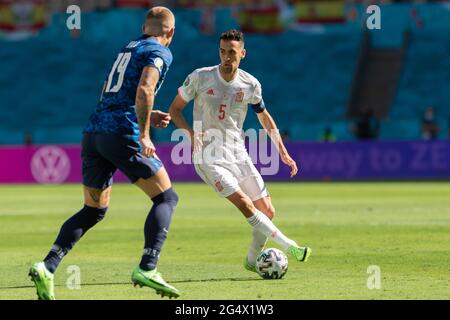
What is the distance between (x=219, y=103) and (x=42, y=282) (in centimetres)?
346

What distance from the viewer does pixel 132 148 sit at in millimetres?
9633

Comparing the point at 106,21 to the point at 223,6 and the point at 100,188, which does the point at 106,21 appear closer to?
the point at 223,6

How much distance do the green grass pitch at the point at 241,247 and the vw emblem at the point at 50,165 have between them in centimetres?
912

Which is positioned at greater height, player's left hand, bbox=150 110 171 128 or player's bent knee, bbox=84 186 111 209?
player's left hand, bbox=150 110 171 128

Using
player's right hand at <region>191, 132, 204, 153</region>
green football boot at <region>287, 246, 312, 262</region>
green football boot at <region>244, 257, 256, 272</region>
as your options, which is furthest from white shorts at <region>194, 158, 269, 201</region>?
green football boot at <region>287, 246, 312, 262</region>

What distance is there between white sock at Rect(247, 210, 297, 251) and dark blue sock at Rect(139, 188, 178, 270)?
6.03 feet

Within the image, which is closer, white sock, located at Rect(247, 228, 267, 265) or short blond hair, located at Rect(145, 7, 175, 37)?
short blond hair, located at Rect(145, 7, 175, 37)

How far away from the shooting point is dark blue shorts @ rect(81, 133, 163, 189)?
378 inches

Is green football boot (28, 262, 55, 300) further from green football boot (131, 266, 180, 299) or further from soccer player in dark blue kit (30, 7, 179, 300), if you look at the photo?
green football boot (131, 266, 180, 299)

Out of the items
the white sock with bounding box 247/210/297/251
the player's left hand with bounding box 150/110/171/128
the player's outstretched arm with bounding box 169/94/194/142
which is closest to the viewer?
the player's left hand with bounding box 150/110/171/128

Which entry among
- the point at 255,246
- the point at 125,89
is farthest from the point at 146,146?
the point at 255,246

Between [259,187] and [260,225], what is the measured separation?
2.24 ft

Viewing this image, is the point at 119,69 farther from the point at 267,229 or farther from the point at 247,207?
the point at 267,229

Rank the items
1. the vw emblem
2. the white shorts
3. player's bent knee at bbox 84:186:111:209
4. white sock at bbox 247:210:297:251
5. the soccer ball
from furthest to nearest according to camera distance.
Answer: the vw emblem, the white shorts, white sock at bbox 247:210:297:251, the soccer ball, player's bent knee at bbox 84:186:111:209
